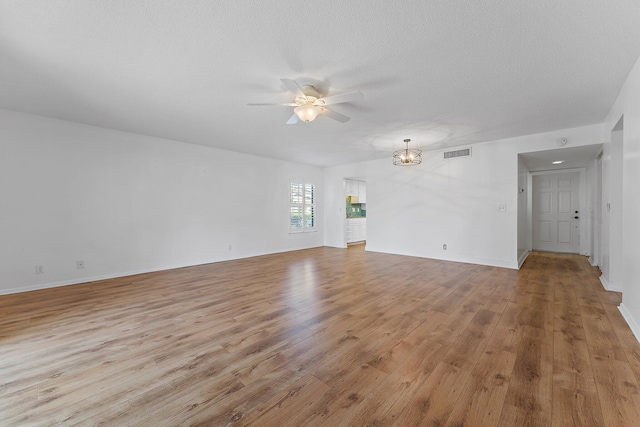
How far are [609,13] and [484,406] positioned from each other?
2.79 metres

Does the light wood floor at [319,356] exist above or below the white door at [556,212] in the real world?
below

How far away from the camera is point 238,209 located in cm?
611

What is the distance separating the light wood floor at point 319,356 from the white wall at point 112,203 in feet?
2.27

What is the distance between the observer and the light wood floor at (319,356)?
142 centimetres

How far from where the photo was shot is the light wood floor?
142cm

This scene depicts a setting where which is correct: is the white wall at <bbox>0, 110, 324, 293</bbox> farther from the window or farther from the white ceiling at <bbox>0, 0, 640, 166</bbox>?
the window

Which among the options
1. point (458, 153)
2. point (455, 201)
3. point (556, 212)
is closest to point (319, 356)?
point (455, 201)

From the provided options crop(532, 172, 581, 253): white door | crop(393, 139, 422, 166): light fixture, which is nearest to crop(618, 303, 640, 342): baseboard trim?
crop(393, 139, 422, 166): light fixture

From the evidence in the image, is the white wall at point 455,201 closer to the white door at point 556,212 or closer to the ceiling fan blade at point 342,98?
the white door at point 556,212

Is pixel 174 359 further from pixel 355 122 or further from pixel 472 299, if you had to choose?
pixel 355 122

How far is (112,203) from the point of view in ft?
14.4

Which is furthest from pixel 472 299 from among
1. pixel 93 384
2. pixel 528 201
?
pixel 528 201

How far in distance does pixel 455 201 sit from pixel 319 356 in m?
4.88

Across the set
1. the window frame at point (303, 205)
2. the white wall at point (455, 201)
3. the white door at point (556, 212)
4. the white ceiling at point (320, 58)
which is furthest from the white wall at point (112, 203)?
the white door at point (556, 212)
